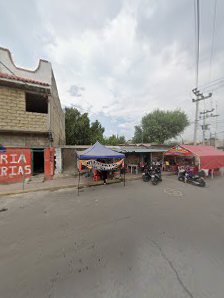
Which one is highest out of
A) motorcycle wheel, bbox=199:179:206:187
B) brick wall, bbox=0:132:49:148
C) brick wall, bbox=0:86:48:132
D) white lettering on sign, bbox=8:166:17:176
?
brick wall, bbox=0:86:48:132

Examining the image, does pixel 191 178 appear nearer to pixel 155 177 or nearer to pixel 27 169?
pixel 155 177

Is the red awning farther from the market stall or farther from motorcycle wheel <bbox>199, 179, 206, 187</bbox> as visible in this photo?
motorcycle wheel <bbox>199, 179, 206, 187</bbox>

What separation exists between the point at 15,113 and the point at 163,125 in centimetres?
2312

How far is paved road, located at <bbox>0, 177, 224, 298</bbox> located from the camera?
7.06 ft

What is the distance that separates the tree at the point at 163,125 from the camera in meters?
25.6

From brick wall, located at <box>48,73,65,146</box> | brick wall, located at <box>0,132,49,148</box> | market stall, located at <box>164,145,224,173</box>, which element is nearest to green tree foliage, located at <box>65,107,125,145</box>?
brick wall, located at <box>48,73,65,146</box>

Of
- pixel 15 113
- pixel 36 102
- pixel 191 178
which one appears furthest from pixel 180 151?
pixel 15 113

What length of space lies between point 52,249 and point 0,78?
1014 cm

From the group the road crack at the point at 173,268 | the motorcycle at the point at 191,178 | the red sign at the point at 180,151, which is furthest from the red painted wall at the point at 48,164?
the red sign at the point at 180,151

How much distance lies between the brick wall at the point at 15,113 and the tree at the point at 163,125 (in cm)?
2109

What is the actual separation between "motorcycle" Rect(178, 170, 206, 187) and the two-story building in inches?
372

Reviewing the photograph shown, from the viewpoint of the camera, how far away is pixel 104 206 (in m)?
5.46

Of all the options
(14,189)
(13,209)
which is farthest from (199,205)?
(14,189)

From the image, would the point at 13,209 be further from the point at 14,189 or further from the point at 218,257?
the point at 218,257
